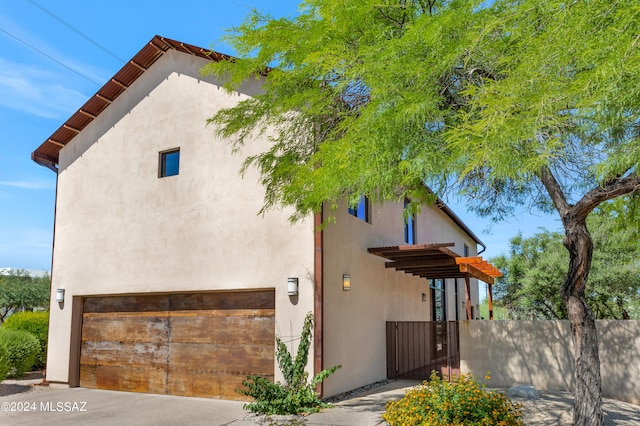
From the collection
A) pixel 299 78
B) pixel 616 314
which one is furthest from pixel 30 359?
pixel 616 314

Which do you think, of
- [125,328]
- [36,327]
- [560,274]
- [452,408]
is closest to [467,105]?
[452,408]

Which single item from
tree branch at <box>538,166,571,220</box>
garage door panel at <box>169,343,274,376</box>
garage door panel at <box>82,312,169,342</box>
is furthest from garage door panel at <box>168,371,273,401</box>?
tree branch at <box>538,166,571,220</box>

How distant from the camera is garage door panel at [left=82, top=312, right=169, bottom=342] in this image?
1236 cm

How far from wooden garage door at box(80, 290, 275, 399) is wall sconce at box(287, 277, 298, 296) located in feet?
2.24

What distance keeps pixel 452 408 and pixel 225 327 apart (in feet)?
18.8

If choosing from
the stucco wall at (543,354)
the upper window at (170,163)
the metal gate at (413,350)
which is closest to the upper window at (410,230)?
the metal gate at (413,350)

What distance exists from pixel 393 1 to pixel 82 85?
1203 cm

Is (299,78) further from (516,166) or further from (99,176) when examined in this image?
(99,176)

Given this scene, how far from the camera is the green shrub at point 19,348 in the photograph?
14.1m

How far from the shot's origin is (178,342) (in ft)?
39.3

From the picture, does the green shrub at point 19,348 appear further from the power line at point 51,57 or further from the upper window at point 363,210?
the upper window at point 363,210

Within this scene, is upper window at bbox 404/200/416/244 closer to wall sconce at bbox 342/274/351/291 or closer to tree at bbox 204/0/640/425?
wall sconce at bbox 342/274/351/291

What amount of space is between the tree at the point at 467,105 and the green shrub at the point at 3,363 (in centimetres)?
789

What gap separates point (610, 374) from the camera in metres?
11.0
